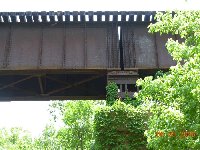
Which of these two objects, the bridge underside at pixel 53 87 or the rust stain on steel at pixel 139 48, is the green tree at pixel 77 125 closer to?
the bridge underside at pixel 53 87

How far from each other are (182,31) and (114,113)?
20.4ft

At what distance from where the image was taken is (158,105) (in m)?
10.9

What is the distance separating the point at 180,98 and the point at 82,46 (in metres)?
12.2

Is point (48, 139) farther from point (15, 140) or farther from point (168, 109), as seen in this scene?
point (168, 109)

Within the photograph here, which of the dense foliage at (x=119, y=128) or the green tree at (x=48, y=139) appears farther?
the green tree at (x=48, y=139)

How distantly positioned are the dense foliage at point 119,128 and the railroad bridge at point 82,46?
407 cm

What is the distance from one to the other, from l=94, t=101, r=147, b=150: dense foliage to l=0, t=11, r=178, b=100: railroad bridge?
4.07 m

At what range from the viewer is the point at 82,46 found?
70.5 feet

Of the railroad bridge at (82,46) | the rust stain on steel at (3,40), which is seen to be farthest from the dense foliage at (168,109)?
the rust stain on steel at (3,40)

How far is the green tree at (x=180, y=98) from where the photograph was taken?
949cm

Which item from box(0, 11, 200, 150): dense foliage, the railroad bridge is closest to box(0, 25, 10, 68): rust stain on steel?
the railroad bridge

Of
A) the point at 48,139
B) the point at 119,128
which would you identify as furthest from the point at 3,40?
the point at 48,139

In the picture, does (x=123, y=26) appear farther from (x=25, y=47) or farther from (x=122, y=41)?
(x=25, y=47)

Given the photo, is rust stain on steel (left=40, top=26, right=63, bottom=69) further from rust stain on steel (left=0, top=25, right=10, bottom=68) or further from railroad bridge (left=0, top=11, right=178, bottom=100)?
rust stain on steel (left=0, top=25, right=10, bottom=68)
